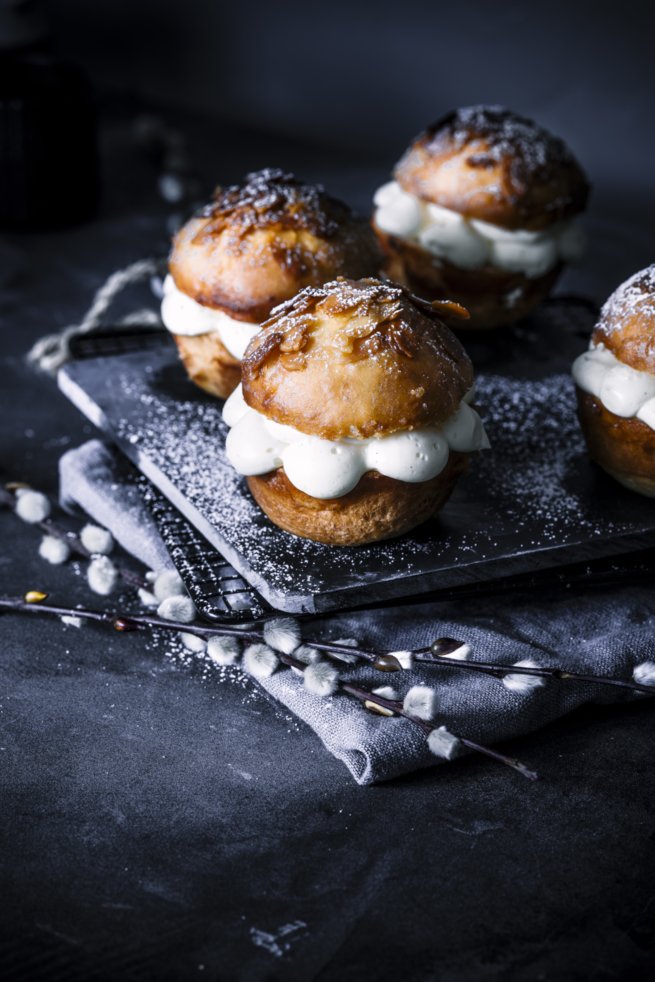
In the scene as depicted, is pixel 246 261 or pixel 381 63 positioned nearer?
pixel 246 261

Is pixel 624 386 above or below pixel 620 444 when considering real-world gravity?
above

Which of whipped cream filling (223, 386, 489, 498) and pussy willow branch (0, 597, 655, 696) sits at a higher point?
whipped cream filling (223, 386, 489, 498)

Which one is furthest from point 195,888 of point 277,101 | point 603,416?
point 277,101

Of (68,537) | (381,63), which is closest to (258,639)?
(68,537)

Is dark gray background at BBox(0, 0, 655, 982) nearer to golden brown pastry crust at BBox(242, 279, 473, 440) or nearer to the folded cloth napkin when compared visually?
the folded cloth napkin

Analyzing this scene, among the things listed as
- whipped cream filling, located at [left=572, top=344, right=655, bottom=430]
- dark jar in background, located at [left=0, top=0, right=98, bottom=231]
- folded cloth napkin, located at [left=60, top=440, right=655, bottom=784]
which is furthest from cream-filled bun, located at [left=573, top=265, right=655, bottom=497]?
dark jar in background, located at [left=0, top=0, right=98, bottom=231]

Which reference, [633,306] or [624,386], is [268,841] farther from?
[633,306]

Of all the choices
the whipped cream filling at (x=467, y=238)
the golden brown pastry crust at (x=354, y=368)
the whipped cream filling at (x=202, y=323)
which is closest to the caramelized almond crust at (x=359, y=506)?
the golden brown pastry crust at (x=354, y=368)

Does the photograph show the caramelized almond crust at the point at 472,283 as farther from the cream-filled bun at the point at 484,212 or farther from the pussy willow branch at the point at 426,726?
the pussy willow branch at the point at 426,726
